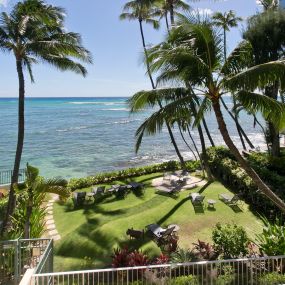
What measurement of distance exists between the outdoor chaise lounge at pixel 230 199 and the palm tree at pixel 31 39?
8.92 meters

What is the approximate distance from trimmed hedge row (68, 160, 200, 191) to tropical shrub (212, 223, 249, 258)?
468 inches

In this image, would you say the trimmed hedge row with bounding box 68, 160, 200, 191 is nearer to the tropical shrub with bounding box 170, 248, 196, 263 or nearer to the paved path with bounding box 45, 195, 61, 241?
the paved path with bounding box 45, 195, 61, 241

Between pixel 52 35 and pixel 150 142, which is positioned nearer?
pixel 52 35

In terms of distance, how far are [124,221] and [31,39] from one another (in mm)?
8153

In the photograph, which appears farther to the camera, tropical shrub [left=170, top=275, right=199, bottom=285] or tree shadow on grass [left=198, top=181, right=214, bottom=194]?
tree shadow on grass [left=198, top=181, right=214, bottom=194]

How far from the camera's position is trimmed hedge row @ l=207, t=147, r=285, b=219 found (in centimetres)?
1470

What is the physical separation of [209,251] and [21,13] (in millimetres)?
10948

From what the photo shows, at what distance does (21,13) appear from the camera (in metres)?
13.3

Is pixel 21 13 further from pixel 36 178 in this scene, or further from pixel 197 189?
pixel 197 189

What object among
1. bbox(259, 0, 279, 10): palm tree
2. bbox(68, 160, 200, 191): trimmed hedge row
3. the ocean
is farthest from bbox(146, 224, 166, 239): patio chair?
the ocean

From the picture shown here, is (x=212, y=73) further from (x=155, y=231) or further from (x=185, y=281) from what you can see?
(x=155, y=231)

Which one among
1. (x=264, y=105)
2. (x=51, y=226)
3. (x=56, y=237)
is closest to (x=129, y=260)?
(x=56, y=237)

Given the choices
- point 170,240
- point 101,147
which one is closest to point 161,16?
point 170,240

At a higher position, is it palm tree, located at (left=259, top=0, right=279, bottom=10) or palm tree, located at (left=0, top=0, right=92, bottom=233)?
palm tree, located at (left=259, top=0, right=279, bottom=10)
